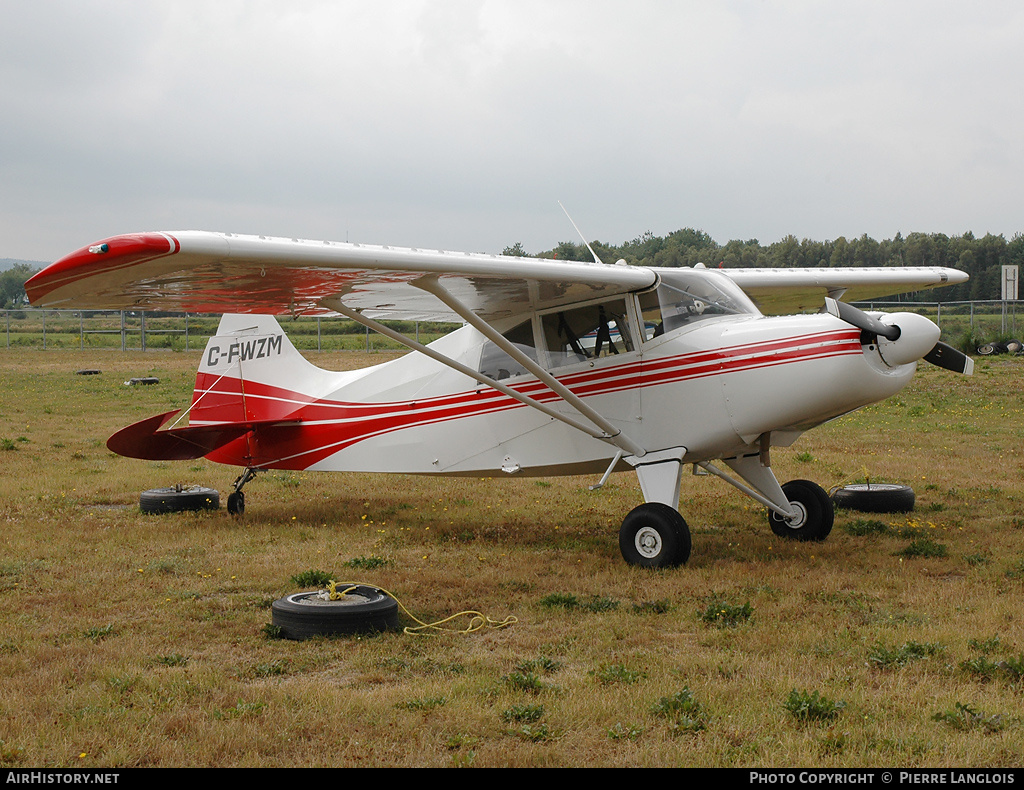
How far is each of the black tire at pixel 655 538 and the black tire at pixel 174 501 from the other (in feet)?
18.0

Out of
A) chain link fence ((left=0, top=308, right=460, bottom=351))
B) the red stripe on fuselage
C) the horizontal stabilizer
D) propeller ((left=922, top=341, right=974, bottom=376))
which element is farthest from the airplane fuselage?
chain link fence ((left=0, top=308, right=460, bottom=351))

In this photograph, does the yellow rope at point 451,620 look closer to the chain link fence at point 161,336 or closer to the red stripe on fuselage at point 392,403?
the red stripe on fuselage at point 392,403

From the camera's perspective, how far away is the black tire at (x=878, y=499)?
33.8ft

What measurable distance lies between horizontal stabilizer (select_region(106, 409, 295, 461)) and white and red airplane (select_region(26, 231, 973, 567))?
24 millimetres

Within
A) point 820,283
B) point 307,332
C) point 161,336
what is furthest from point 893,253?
point 820,283

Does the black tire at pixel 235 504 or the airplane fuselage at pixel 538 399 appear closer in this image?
the airplane fuselage at pixel 538 399

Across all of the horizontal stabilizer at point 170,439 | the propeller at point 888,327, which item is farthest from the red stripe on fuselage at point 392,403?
the horizontal stabilizer at point 170,439

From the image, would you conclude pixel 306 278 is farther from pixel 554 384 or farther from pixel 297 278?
pixel 554 384

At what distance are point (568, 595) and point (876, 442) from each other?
10893 millimetres

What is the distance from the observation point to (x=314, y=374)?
1115 centimetres

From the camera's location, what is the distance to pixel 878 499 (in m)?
Answer: 10.3

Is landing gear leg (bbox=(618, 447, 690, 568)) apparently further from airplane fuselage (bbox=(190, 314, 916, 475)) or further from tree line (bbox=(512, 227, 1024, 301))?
tree line (bbox=(512, 227, 1024, 301))
